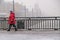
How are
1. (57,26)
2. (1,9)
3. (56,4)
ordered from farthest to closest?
(56,4) → (1,9) → (57,26)

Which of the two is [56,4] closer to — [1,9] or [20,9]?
[20,9]

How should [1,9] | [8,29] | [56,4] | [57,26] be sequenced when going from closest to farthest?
[8,29]
[57,26]
[1,9]
[56,4]

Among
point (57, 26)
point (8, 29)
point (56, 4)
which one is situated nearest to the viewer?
point (8, 29)

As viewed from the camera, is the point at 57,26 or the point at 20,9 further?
the point at 20,9

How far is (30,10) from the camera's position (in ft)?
77.1

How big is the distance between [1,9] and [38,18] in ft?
14.8

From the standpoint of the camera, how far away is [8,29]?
62.8ft

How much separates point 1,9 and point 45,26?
537cm

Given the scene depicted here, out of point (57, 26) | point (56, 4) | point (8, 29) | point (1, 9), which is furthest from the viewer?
point (56, 4)

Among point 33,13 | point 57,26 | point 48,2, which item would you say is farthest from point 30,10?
point 57,26

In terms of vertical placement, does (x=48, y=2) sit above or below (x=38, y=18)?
above

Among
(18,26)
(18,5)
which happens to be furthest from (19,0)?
(18,26)

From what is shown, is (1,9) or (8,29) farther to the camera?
(1,9)

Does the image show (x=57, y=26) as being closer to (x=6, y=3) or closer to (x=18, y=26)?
(x=18, y=26)
